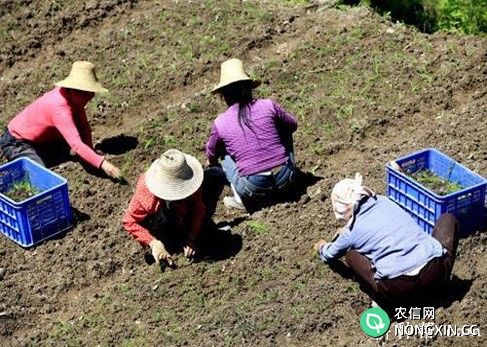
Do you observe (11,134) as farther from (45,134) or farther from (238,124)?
(238,124)

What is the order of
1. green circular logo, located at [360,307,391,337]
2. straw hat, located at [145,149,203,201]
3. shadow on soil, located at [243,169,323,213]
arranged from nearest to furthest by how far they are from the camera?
green circular logo, located at [360,307,391,337] < straw hat, located at [145,149,203,201] < shadow on soil, located at [243,169,323,213]

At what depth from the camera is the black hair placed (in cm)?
916

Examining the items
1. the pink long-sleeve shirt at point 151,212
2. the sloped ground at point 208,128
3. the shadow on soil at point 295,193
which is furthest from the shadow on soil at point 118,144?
the pink long-sleeve shirt at point 151,212

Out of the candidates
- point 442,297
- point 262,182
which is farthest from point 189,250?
point 442,297

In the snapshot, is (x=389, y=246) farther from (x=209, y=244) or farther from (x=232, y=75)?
(x=232, y=75)

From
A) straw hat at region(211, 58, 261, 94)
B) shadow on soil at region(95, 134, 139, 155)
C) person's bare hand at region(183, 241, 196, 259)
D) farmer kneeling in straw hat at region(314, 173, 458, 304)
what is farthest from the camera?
shadow on soil at region(95, 134, 139, 155)

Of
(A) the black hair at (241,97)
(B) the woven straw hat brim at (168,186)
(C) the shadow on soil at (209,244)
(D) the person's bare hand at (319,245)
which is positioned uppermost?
(A) the black hair at (241,97)

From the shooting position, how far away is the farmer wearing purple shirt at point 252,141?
30.1 feet

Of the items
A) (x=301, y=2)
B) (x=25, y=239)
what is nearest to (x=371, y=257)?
(x=25, y=239)

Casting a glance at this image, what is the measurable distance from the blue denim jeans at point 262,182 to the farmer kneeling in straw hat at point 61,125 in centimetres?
105

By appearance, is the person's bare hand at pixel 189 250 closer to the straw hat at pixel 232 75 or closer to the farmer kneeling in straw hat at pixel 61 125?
the farmer kneeling in straw hat at pixel 61 125

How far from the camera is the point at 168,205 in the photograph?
8.57 m

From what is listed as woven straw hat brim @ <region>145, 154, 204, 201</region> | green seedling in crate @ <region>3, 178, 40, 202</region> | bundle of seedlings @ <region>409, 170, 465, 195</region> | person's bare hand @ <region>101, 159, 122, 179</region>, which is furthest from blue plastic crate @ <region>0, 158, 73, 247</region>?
bundle of seedlings @ <region>409, 170, 465, 195</region>

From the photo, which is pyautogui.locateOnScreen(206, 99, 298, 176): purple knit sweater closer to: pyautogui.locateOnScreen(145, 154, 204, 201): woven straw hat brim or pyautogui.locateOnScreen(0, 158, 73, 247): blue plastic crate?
pyautogui.locateOnScreen(145, 154, 204, 201): woven straw hat brim
